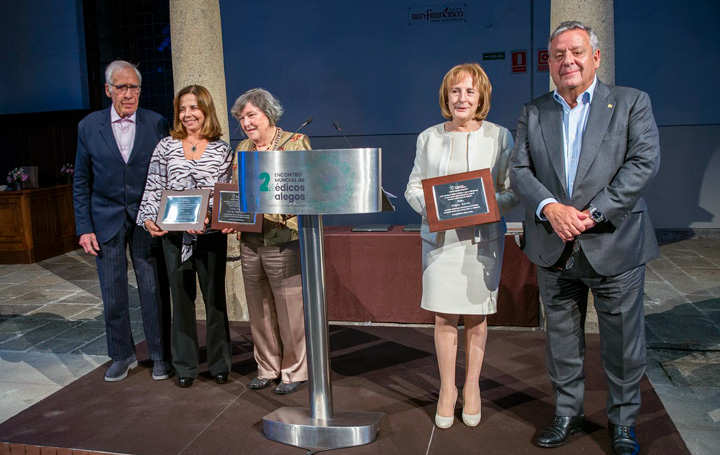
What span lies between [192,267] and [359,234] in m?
1.48

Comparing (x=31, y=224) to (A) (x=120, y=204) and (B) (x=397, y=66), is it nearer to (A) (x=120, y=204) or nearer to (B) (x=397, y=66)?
(B) (x=397, y=66)

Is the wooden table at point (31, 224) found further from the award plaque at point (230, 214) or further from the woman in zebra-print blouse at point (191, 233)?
the award plaque at point (230, 214)

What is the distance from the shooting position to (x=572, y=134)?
9.86 feet

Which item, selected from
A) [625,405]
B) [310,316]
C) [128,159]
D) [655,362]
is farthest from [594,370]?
[128,159]

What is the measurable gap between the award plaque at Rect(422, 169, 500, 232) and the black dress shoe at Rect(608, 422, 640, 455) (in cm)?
109

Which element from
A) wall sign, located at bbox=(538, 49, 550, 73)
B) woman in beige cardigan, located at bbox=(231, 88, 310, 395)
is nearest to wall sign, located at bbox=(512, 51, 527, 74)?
wall sign, located at bbox=(538, 49, 550, 73)

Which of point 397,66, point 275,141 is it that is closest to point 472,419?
point 275,141

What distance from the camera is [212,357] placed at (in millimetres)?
4195

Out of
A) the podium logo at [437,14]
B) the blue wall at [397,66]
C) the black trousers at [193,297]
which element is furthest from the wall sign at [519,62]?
the black trousers at [193,297]

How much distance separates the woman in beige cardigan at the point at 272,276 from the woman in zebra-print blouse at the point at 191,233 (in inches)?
6.1

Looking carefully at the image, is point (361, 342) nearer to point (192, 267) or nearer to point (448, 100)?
point (192, 267)

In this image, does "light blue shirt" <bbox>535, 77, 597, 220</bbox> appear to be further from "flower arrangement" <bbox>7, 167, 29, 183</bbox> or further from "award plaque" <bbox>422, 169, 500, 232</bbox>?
"flower arrangement" <bbox>7, 167, 29, 183</bbox>

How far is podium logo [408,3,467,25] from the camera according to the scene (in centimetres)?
884

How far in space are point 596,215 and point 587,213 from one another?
4 cm
